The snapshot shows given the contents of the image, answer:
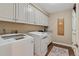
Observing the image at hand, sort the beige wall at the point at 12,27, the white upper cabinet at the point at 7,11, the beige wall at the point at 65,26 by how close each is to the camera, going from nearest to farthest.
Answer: the white upper cabinet at the point at 7,11 → the beige wall at the point at 12,27 → the beige wall at the point at 65,26

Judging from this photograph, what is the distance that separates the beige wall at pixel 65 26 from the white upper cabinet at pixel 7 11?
12.9 feet

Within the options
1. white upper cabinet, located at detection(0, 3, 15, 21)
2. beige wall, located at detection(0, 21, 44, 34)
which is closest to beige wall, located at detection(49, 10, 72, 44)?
beige wall, located at detection(0, 21, 44, 34)

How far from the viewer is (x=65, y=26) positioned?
478 centimetres

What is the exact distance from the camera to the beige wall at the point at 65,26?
4.65m

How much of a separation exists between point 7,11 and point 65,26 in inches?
161

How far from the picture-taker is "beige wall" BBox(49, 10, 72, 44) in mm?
4652

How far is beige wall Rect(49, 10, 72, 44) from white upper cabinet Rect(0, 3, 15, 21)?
3935 millimetres

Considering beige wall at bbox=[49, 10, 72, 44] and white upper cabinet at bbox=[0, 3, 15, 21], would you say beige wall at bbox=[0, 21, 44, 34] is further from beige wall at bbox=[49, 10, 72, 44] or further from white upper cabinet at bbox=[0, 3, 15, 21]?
beige wall at bbox=[49, 10, 72, 44]

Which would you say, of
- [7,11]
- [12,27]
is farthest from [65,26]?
[7,11]

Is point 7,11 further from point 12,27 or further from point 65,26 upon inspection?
point 65,26

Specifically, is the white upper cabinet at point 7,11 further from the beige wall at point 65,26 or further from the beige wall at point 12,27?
the beige wall at point 65,26

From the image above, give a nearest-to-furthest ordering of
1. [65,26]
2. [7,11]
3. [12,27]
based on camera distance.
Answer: [7,11]
[12,27]
[65,26]

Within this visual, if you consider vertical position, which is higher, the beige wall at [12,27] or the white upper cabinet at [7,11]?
the white upper cabinet at [7,11]

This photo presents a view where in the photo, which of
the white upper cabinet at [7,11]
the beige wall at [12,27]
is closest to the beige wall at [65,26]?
the beige wall at [12,27]
